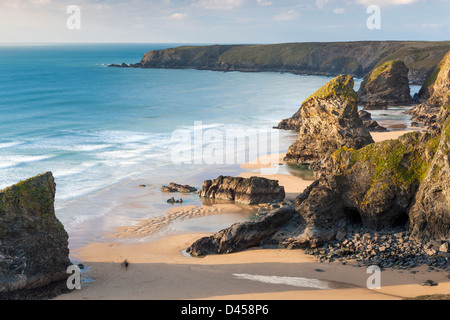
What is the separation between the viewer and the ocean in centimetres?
3288

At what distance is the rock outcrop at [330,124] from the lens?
1407 inches

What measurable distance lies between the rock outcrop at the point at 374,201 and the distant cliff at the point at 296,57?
96.8 m

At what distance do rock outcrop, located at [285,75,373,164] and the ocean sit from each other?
5.98 m

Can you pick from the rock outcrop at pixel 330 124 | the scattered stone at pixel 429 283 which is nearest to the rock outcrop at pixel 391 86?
the rock outcrop at pixel 330 124

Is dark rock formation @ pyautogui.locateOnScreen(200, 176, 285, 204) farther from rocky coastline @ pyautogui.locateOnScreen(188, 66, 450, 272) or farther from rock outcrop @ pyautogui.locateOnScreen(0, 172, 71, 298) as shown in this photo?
rock outcrop @ pyautogui.locateOnScreen(0, 172, 71, 298)

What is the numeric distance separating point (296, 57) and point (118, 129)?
109m

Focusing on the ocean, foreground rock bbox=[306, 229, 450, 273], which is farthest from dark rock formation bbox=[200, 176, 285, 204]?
foreground rock bbox=[306, 229, 450, 273]

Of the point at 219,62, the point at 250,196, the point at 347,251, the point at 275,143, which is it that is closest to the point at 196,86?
the point at 219,62

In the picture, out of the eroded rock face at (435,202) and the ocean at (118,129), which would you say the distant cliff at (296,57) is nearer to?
the ocean at (118,129)

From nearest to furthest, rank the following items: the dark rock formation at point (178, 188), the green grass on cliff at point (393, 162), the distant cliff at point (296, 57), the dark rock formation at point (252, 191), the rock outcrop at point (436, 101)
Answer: the green grass on cliff at point (393, 162) → the dark rock formation at point (252, 191) → the dark rock formation at point (178, 188) → the rock outcrop at point (436, 101) → the distant cliff at point (296, 57)

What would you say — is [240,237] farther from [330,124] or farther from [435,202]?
[330,124]

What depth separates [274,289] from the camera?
54.2ft

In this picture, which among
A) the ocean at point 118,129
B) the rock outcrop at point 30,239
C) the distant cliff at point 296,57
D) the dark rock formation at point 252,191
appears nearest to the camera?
the rock outcrop at point 30,239

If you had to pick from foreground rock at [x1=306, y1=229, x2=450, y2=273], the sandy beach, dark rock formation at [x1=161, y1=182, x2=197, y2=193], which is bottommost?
the sandy beach
